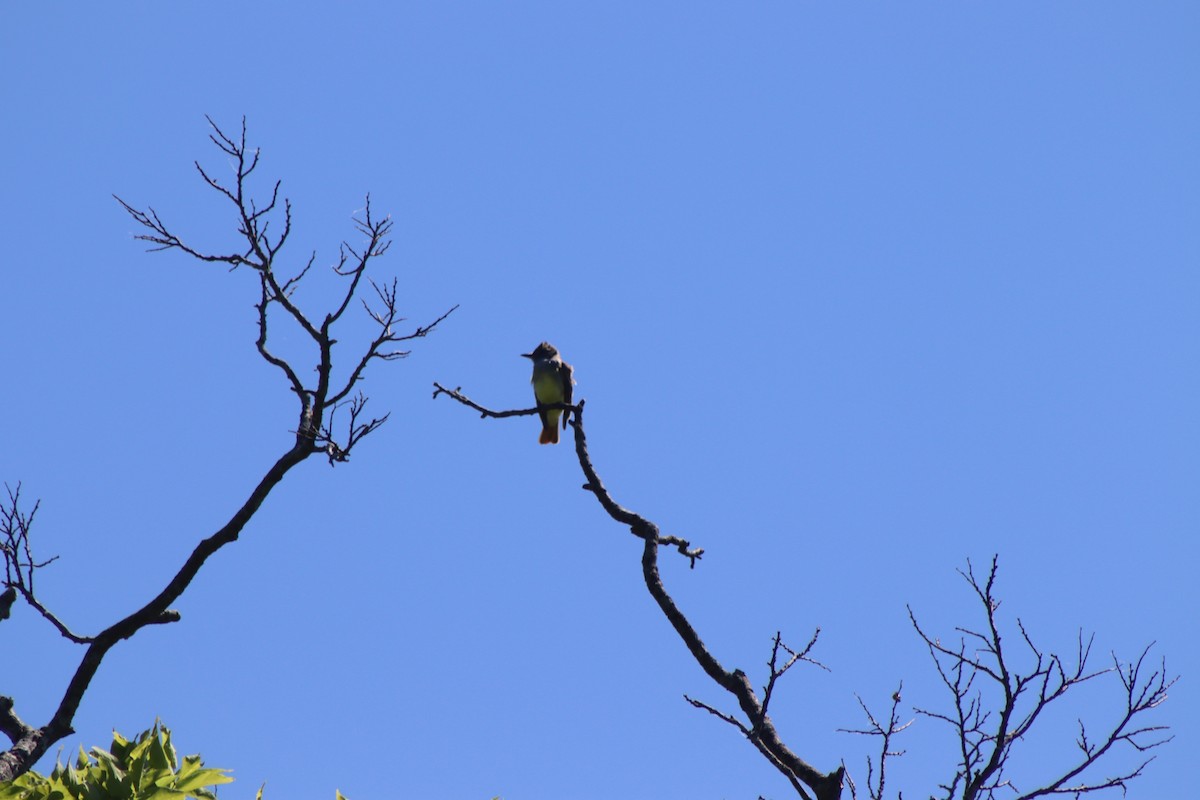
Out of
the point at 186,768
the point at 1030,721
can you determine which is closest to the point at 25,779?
the point at 186,768

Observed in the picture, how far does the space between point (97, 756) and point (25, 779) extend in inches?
13.5

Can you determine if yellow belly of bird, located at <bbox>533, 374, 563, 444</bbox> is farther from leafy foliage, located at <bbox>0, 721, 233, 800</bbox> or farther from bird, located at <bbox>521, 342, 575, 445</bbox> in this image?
leafy foliage, located at <bbox>0, 721, 233, 800</bbox>

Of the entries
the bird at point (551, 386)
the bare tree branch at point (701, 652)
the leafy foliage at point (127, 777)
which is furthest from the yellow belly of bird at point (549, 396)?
the leafy foliage at point (127, 777)

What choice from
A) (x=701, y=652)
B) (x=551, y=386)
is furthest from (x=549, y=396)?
(x=701, y=652)

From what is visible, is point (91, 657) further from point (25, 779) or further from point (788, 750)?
point (788, 750)

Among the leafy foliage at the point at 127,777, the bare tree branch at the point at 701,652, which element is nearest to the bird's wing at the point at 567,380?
the bare tree branch at the point at 701,652

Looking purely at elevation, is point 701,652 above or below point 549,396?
below

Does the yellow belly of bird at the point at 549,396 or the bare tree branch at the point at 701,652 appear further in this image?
the yellow belly of bird at the point at 549,396

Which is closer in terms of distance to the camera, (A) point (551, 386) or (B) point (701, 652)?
(B) point (701, 652)

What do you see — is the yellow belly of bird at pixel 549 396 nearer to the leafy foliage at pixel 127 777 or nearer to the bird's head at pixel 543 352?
the bird's head at pixel 543 352

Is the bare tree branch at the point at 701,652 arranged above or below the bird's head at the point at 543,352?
below

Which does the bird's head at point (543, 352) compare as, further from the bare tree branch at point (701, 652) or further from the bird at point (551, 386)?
the bare tree branch at point (701, 652)

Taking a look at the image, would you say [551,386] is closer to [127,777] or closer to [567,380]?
[567,380]

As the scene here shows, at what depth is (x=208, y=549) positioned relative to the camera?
6844 mm
